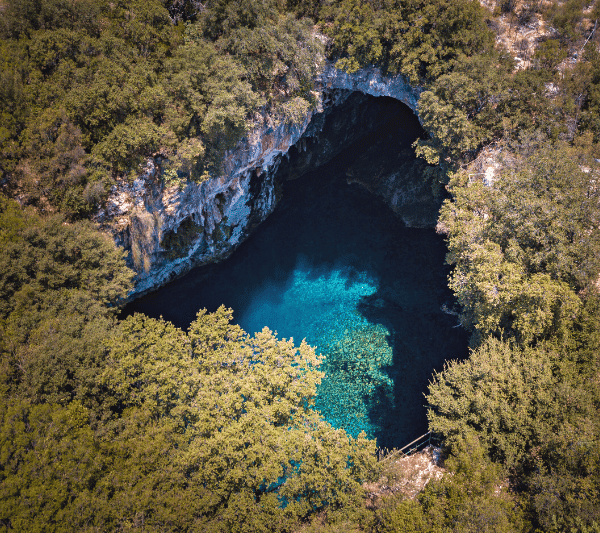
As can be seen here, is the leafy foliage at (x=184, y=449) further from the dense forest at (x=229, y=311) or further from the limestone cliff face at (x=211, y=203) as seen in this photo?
the limestone cliff face at (x=211, y=203)

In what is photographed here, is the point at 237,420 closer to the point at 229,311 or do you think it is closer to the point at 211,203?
the point at 229,311

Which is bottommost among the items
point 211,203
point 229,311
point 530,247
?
point 229,311

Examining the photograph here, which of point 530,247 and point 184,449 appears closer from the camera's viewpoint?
point 184,449

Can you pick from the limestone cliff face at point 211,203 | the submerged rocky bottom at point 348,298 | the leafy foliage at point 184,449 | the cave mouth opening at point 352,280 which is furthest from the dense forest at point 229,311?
the cave mouth opening at point 352,280

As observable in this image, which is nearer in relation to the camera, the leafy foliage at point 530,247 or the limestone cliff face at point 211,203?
the leafy foliage at point 530,247

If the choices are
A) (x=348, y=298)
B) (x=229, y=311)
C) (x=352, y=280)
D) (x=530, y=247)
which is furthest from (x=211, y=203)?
(x=530, y=247)

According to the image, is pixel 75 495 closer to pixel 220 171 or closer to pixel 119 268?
pixel 119 268
